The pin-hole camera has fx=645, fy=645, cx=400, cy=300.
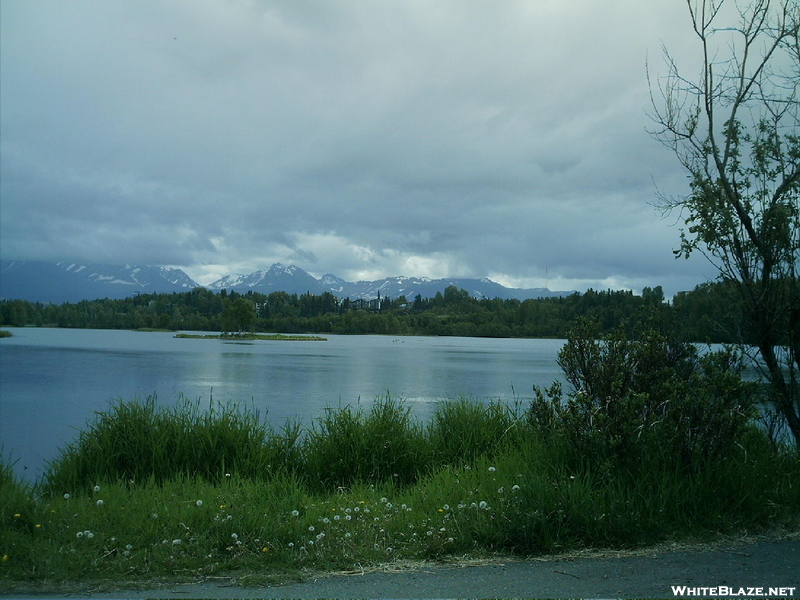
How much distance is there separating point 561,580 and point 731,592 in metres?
1.16

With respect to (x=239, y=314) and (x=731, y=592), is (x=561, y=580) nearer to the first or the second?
(x=731, y=592)

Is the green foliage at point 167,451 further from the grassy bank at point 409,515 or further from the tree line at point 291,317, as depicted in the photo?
the tree line at point 291,317

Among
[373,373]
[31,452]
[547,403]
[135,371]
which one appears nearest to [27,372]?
[135,371]

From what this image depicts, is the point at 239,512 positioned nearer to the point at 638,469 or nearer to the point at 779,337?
the point at 638,469

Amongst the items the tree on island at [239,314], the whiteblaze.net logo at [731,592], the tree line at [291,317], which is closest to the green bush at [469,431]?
the whiteblaze.net logo at [731,592]

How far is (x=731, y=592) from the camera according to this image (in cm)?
452

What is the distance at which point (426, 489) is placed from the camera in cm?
715

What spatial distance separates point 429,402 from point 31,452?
47.4 ft

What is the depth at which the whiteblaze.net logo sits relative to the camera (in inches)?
176

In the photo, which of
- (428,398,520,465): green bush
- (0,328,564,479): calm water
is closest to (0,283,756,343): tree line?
(0,328,564,479): calm water

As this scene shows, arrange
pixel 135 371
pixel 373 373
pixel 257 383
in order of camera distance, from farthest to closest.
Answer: pixel 373 373 < pixel 135 371 < pixel 257 383

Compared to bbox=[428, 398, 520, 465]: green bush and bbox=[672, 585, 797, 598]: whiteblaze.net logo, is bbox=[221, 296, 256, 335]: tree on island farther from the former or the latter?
bbox=[672, 585, 797, 598]: whiteblaze.net logo

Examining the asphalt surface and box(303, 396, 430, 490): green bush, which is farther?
box(303, 396, 430, 490): green bush

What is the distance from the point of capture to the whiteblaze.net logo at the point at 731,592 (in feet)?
14.7
